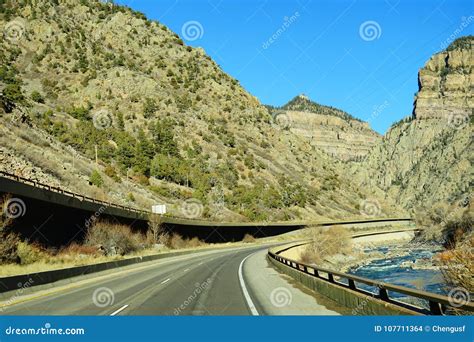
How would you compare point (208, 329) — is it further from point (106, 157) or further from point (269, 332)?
point (106, 157)

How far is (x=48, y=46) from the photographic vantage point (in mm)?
113188

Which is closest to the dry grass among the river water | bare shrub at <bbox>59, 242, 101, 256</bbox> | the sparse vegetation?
the river water

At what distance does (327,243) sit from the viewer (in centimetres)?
6556

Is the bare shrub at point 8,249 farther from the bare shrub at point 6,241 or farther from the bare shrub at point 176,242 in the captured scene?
the bare shrub at point 176,242

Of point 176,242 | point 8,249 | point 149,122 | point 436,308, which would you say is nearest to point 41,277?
point 8,249

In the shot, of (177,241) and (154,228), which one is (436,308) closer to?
(154,228)

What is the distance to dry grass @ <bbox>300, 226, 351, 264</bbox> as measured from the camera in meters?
59.9

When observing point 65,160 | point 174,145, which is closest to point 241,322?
point 65,160

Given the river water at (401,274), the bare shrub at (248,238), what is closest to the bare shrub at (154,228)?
the river water at (401,274)

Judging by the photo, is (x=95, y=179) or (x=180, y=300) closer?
(x=180, y=300)

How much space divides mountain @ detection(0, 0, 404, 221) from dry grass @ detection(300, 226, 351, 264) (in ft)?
73.9

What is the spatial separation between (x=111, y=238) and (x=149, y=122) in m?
59.6

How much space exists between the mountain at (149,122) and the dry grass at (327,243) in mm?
22533

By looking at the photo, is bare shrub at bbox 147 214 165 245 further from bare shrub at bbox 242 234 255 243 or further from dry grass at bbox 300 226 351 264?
bare shrub at bbox 242 234 255 243
